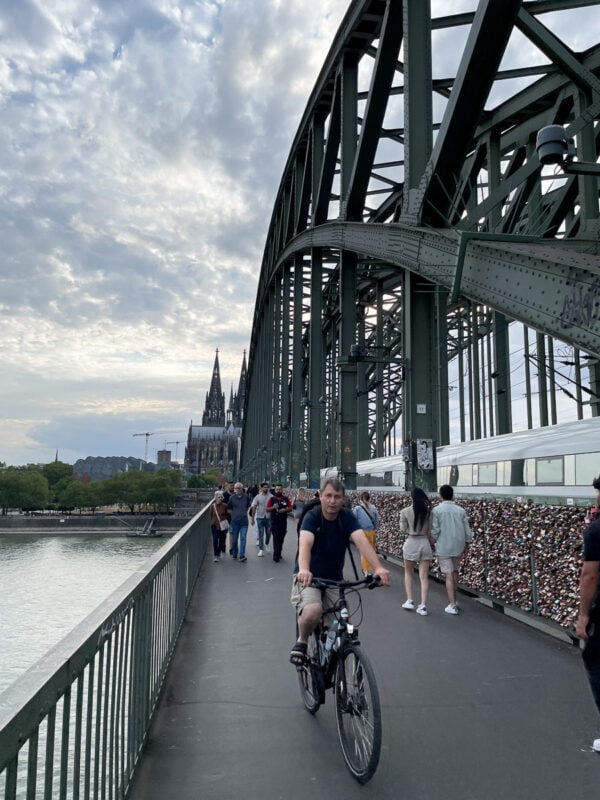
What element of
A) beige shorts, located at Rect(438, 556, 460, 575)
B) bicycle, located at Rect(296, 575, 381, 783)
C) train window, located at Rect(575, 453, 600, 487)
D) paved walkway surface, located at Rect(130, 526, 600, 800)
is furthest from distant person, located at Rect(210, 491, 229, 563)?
bicycle, located at Rect(296, 575, 381, 783)

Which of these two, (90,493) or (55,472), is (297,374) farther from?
(55,472)

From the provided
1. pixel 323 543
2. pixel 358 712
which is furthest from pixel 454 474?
pixel 358 712

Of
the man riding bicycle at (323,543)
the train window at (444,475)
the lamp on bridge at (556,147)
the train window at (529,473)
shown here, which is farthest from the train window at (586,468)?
the man riding bicycle at (323,543)


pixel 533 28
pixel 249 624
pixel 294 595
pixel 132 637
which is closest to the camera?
pixel 132 637

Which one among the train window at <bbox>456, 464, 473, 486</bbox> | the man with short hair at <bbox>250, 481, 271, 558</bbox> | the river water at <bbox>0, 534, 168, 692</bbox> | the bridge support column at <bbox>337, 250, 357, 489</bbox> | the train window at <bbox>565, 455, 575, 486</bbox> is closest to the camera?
the train window at <bbox>565, 455, 575, 486</bbox>

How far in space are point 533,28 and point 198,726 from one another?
9.60 m

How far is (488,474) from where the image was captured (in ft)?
47.6

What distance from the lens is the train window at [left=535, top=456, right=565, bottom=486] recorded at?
1148 centimetres

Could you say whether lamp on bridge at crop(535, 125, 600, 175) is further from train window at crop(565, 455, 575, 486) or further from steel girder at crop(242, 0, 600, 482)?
train window at crop(565, 455, 575, 486)

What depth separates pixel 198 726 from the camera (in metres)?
4.05

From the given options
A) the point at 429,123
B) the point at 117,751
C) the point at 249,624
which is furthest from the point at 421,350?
the point at 117,751

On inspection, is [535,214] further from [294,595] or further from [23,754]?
[23,754]

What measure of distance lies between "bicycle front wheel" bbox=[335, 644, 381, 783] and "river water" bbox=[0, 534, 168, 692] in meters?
3.35

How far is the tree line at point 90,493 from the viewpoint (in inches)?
4400
